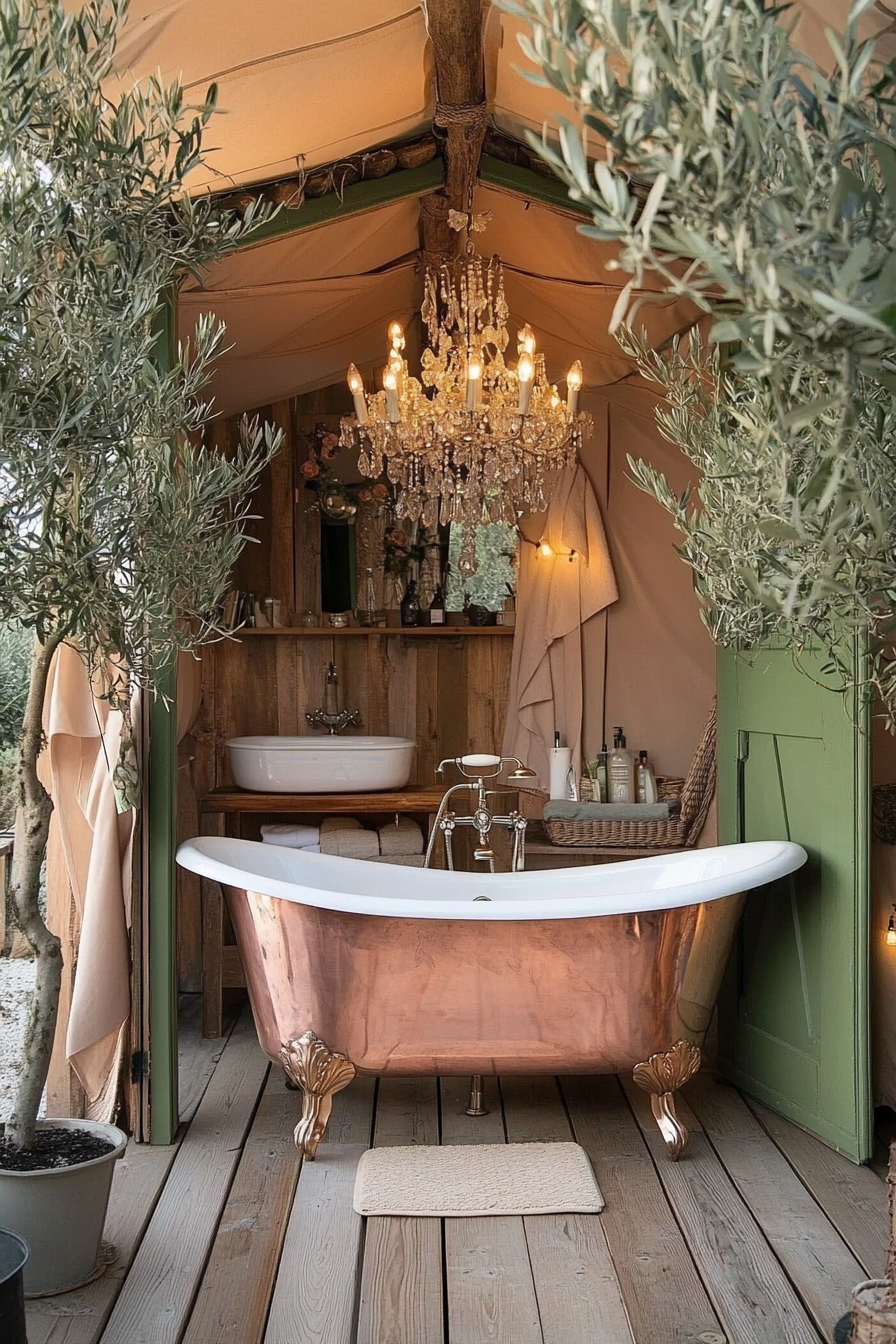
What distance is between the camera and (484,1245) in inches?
106

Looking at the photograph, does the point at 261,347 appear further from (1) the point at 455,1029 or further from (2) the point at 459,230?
(1) the point at 455,1029

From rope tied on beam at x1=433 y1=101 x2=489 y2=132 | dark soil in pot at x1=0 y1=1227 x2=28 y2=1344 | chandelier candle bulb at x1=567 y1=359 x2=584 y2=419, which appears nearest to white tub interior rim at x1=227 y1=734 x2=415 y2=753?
chandelier candle bulb at x1=567 y1=359 x2=584 y2=419

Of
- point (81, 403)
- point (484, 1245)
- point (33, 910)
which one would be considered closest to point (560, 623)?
point (484, 1245)

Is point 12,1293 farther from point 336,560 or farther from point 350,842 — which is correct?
point 336,560

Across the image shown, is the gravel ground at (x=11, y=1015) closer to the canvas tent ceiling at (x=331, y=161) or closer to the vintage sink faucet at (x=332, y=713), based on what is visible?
the vintage sink faucet at (x=332, y=713)

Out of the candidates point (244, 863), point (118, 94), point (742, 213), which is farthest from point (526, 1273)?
point (118, 94)

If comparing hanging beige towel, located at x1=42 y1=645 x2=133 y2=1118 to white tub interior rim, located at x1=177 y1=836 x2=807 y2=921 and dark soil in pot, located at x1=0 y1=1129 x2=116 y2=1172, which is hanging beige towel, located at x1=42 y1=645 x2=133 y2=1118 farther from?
dark soil in pot, located at x1=0 y1=1129 x2=116 y2=1172

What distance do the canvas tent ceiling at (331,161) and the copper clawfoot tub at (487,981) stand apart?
6.24 feet

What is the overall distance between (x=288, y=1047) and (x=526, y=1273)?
0.96 m

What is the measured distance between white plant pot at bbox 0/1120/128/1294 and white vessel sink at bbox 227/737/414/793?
213 cm

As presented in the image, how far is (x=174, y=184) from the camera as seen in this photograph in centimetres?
203

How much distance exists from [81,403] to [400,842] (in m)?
2.81

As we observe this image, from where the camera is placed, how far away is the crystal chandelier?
3.94m

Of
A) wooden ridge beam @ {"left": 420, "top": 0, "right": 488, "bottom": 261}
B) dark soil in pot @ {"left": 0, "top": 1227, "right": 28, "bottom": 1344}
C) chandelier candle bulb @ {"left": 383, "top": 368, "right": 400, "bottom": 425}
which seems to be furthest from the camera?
chandelier candle bulb @ {"left": 383, "top": 368, "right": 400, "bottom": 425}
